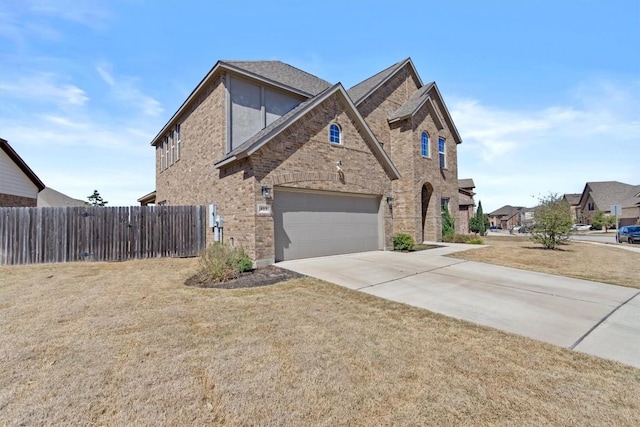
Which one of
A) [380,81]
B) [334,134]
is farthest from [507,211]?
[334,134]

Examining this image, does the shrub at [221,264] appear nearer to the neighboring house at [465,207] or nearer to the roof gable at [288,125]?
the roof gable at [288,125]

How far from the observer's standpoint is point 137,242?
1134cm

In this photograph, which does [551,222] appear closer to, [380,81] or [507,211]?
[380,81]

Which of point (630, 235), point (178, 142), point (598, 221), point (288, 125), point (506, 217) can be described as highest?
point (178, 142)

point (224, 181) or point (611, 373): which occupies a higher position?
point (224, 181)

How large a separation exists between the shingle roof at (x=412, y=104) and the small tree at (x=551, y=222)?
837 centimetres

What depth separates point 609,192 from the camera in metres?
50.8

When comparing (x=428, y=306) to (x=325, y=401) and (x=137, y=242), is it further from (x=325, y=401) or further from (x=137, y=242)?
(x=137, y=242)

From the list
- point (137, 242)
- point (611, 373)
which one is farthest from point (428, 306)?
point (137, 242)

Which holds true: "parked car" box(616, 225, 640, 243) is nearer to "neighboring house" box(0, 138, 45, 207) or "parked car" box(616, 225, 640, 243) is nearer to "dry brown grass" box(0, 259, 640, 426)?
"dry brown grass" box(0, 259, 640, 426)

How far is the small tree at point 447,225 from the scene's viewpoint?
17792 millimetres

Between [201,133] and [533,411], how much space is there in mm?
14855

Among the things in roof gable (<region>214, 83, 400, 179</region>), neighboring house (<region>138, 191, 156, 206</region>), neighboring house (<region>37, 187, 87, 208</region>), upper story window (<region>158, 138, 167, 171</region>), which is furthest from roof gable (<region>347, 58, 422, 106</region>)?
neighboring house (<region>37, 187, 87, 208</region>)

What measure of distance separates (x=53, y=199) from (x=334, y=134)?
44326 millimetres
